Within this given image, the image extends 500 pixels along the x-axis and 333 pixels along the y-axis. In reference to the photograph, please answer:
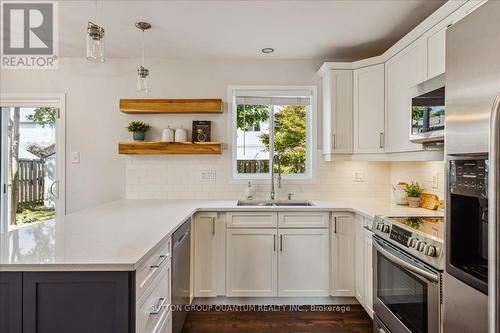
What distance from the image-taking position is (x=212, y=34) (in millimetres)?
2824

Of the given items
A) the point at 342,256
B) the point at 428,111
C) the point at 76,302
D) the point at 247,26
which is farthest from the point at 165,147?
the point at 428,111

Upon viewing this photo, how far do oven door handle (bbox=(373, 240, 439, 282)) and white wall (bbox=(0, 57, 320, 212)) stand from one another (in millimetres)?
1911

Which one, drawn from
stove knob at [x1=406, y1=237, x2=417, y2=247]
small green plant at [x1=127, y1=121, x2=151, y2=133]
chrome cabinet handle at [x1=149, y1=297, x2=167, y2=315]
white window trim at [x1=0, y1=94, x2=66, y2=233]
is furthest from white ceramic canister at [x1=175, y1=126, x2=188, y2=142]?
stove knob at [x1=406, y1=237, x2=417, y2=247]

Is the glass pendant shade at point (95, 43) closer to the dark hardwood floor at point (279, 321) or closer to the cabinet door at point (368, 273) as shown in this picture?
the dark hardwood floor at point (279, 321)

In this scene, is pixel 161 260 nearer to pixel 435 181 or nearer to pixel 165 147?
pixel 165 147

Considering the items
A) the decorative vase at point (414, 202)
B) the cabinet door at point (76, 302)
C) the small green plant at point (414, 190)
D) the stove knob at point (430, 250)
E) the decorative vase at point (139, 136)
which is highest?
the decorative vase at point (139, 136)

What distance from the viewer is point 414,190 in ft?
9.24

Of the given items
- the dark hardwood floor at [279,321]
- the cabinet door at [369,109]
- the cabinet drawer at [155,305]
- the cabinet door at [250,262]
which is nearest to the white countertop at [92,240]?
the cabinet drawer at [155,305]

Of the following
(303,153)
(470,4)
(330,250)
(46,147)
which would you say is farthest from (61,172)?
(470,4)

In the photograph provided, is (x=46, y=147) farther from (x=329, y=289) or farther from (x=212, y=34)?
(x=329, y=289)

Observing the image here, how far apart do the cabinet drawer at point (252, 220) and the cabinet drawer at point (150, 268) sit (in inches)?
39.5

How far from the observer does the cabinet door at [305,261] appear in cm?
283

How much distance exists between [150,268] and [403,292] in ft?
4.68

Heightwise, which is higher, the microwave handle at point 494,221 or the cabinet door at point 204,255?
the microwave handle at point 494,221
